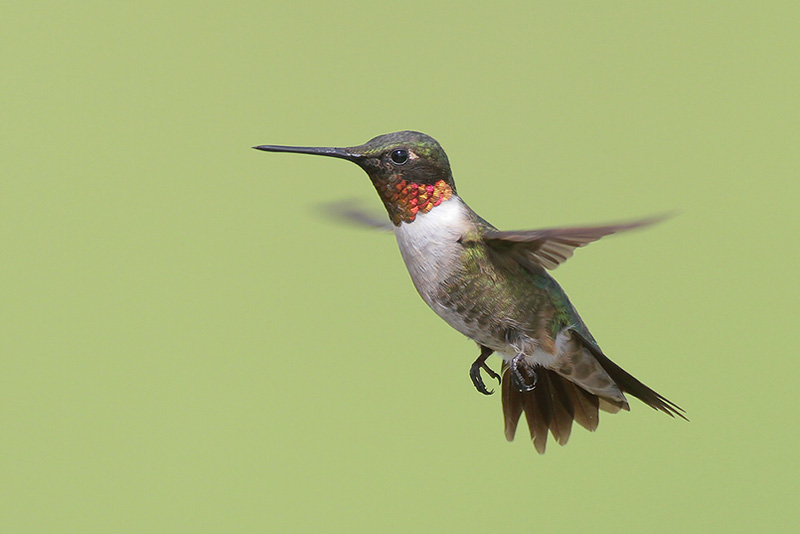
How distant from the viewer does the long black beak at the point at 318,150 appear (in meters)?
1.78

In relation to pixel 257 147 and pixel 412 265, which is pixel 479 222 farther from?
pixel 257 147

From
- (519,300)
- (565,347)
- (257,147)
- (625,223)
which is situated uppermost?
(257,147)

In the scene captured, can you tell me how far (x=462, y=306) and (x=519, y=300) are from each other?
14cm

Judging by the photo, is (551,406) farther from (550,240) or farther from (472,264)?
(550,240)

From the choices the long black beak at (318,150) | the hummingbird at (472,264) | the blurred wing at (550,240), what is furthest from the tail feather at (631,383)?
the long black beak at (318,150)

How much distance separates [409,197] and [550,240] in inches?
13.3

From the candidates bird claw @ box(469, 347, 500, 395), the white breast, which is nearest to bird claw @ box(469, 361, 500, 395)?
bird claw @ box(469, 347, 500, 395)

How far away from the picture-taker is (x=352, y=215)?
88.2 inches

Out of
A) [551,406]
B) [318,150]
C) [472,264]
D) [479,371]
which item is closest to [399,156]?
[318,150]

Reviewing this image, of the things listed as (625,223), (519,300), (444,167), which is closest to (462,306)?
(519,300)

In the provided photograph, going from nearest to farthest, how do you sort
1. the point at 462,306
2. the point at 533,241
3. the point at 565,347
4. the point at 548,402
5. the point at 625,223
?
the point at 625,223
the point at 533,241
the point at 462,306
the point at 565,347
the point at 548,402

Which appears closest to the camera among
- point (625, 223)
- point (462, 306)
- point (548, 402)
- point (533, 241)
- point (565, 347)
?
point (625, 223)

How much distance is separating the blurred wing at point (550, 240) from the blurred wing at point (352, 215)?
42 cm

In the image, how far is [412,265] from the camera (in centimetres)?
187
